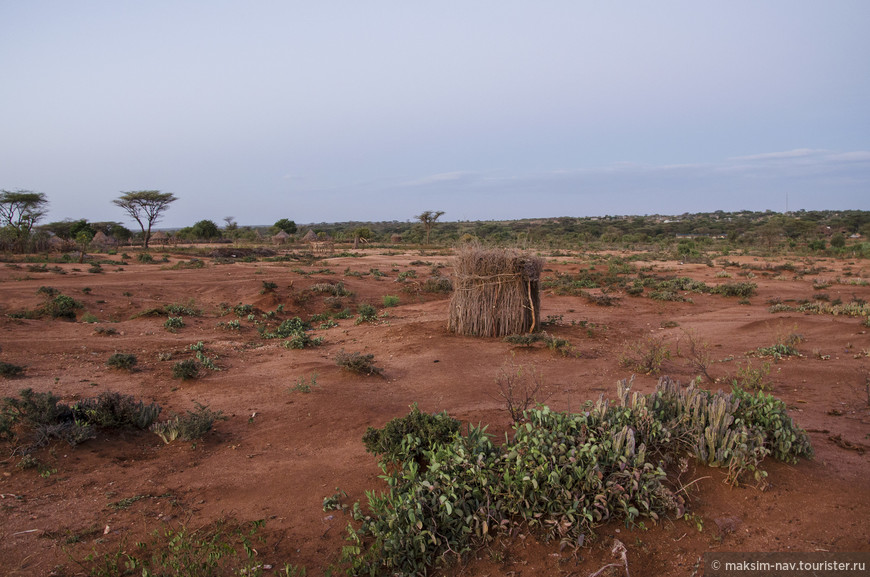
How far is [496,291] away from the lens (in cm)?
878

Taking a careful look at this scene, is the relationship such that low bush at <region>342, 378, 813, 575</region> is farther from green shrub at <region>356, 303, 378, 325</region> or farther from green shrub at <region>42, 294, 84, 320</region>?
green shrub at <region>42, 294, 84, 320</region>

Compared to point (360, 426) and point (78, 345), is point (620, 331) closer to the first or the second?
point (360, 426)

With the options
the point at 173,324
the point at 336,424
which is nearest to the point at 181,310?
the point at 173,324

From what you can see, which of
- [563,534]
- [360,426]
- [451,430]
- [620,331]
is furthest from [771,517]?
[620,331]

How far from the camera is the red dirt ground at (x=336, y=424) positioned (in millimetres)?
2746

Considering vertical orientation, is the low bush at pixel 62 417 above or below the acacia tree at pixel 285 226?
below

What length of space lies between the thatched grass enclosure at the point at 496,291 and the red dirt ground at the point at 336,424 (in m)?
0.44

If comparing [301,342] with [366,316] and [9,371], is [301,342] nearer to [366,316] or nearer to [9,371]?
[366,316]

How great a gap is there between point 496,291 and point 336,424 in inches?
180

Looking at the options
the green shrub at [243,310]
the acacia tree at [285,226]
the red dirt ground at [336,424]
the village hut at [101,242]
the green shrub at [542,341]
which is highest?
the acacia tree at [285,226]

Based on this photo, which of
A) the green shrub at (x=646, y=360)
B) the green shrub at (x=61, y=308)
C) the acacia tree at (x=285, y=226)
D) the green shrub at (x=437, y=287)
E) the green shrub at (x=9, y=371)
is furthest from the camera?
the acacia tree at (x=285, y=226)

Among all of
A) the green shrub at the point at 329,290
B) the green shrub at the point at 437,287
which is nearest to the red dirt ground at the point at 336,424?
the green shrub at the point at 329,290

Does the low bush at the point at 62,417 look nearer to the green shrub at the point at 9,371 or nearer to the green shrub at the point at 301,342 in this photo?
the green shrub at the point at 9,371

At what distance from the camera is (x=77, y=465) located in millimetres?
3988
